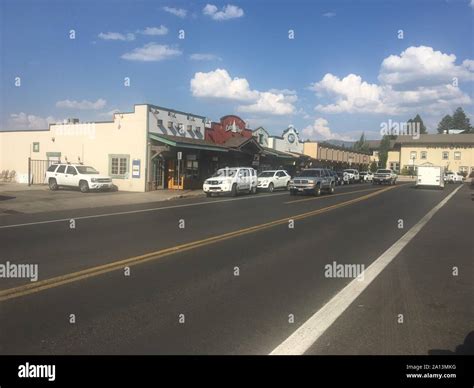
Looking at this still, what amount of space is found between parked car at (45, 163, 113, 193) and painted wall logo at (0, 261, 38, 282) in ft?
67.3

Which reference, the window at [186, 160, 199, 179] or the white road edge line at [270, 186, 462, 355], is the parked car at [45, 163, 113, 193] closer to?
the window at [186, 160, 199, 179]

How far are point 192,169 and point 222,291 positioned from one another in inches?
1097

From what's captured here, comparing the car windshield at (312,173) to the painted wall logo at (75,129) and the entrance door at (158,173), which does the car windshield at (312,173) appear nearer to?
the entrance door at (158,173)

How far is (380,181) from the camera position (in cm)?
5031

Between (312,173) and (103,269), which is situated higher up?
(312,173)

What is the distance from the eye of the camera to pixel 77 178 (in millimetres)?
28375

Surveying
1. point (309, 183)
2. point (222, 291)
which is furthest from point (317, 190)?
point (222, 291)

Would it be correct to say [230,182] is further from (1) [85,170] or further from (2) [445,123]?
(2) [445,123]

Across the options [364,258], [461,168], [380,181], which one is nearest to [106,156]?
[364,258]

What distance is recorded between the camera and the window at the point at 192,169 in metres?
33.6

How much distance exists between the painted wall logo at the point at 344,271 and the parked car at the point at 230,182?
18.8 metres
